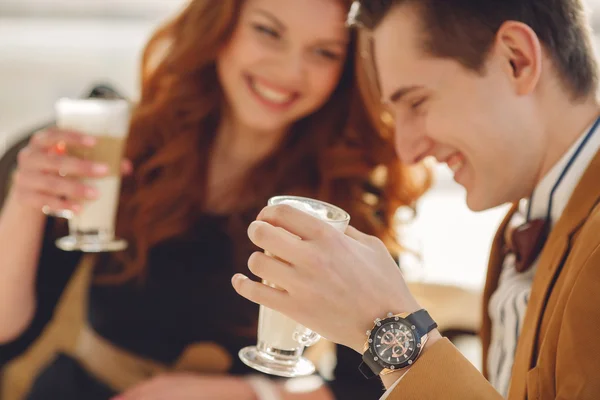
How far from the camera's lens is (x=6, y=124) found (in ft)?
13.6

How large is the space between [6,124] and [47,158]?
2.89 meters

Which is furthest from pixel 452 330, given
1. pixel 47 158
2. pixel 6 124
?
pixel 6 124

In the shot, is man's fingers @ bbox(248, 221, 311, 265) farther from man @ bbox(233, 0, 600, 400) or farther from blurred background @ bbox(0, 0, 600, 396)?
blurred background @ bbox(0, 0, 600, 396)

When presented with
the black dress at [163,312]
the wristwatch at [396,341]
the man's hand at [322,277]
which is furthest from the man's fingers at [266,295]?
the black dress at [163,312]

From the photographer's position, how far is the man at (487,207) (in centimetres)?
95

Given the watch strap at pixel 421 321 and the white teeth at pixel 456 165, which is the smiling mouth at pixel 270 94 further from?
the watch strap at pixel 421 321

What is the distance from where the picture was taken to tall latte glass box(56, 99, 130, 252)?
1.54m

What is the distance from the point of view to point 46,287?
6.21ft

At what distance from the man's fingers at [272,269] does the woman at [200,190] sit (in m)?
0.71

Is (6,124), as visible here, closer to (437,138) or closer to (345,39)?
(345,39)

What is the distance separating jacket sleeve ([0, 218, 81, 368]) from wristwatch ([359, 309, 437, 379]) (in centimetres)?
117

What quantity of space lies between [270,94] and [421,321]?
3.21 ft

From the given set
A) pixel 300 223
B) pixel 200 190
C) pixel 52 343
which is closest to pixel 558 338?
pixel 300 223

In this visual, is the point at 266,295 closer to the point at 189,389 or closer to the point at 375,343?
the point at 375,343
